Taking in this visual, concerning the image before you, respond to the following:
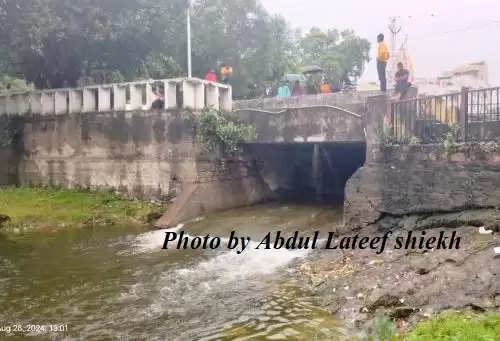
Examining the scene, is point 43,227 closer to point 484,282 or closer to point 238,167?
point 238,167

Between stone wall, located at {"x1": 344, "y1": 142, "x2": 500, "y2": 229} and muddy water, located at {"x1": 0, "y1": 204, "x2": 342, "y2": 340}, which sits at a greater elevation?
stone wall, located at {"x1": 344, "y1": 142, "x2": 500, "y2": 229}

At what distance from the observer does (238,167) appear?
1638cm

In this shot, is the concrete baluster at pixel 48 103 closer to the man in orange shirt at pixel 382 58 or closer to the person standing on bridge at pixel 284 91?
the person standing on bridge at pixel 284 91

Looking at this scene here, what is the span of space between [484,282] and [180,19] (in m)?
17.1

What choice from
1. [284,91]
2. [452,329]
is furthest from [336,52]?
[452,329]

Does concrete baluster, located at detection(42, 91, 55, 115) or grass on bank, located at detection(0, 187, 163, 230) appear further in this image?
concrete baluster, located at detection(42, 91, 55, 115)

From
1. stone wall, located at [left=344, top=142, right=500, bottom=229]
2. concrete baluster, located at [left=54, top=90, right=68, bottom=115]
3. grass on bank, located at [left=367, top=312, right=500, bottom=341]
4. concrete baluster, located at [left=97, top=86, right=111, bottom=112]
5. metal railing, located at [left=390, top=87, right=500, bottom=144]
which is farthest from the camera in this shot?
concrete baluster, located at [left=54, top=90, right=68, bottom=115]

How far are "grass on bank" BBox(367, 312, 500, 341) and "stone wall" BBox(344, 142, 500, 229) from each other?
402 cm

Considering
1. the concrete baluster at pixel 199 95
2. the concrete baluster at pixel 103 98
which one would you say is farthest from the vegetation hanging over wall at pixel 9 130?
the concrete baluster at pixel 199 95

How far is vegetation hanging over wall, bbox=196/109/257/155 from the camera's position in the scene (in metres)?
15.1

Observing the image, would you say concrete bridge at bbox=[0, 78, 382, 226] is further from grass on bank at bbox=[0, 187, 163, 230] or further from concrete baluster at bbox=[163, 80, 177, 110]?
grass on bank at bbox=[0, 187, 163, 230]

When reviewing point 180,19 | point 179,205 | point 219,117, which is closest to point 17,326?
point 179,205

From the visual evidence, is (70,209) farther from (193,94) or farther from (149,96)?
(193,94)

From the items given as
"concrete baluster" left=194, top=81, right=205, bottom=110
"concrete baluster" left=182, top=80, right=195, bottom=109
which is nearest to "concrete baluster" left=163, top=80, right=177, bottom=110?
"concrete baluster" left=182, top=80, right=195, bottom=109
